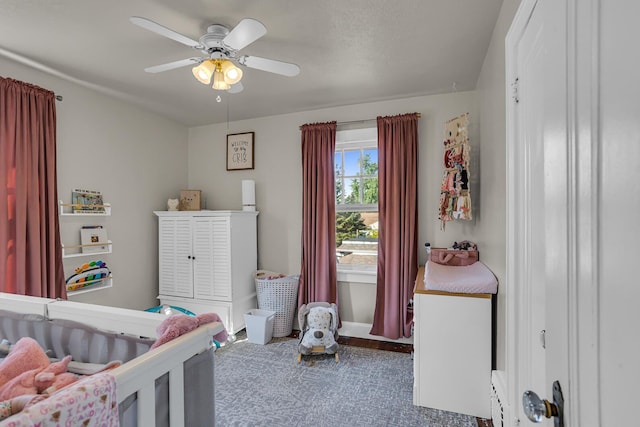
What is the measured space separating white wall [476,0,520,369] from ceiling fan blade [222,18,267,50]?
118 cm

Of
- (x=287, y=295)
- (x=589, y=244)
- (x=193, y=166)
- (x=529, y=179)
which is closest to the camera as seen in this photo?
(x=589, y=244)

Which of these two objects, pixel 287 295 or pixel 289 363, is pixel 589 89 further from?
pixel 287 295

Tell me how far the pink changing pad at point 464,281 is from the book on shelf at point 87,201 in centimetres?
287

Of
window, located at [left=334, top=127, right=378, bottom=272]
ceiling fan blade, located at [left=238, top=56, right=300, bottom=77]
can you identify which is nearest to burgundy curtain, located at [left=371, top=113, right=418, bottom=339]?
window, located at [left=334, top=127, right=378, bottom=272]

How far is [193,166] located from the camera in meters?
3.87

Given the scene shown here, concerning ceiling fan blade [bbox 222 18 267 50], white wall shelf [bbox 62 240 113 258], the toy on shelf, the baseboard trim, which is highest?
ceiling fan blade [bbox 222 18 267 50]

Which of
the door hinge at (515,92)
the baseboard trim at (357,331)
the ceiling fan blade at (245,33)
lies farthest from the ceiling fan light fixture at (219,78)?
the baseboard trim at (357,331)

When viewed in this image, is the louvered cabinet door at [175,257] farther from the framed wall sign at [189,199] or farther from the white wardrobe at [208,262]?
the framed wall sign at [189,199]

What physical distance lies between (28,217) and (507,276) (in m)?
3.16

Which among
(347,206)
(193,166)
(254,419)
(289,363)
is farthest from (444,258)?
(193,166)

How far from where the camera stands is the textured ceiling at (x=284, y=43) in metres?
1.63

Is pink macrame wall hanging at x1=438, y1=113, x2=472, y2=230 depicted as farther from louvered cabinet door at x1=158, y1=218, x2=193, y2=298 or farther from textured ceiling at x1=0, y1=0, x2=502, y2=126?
louvered cabinet door at x1=158, y1=218, x2=193, y2=298

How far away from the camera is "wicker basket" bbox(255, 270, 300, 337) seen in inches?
124

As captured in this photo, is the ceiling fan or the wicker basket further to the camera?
the wicker basket
